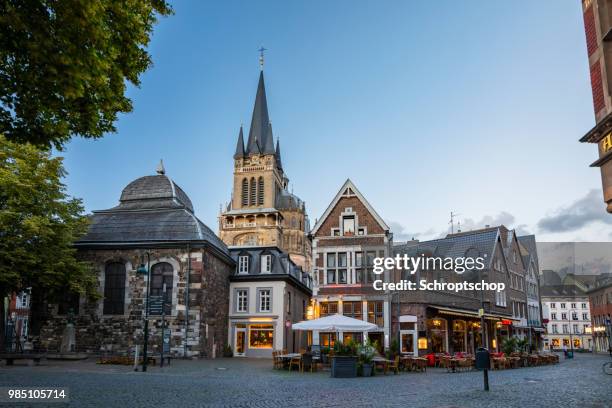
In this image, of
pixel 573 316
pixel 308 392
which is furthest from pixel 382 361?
pixel 573 316

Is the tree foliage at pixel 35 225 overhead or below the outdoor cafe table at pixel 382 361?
overhead

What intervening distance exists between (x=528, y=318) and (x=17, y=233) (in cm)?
4476

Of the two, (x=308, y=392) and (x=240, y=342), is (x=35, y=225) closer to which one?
(x=240, y=342)

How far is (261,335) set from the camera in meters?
37.3

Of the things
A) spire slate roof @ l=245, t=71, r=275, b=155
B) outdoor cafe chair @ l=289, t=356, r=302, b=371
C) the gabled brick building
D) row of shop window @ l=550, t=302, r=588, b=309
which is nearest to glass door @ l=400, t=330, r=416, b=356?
the gabled brick building

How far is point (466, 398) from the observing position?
13.2 m

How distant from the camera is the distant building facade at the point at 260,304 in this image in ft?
122

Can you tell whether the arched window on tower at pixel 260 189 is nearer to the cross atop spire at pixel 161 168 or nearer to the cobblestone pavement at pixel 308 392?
the cross atop spire at pixel 161 168

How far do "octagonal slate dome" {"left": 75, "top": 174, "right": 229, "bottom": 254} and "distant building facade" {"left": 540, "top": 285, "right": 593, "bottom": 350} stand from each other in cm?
8041

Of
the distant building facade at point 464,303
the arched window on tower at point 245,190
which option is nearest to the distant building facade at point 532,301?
the distant building facade at point 464,303

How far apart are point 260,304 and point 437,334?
12.1 metres

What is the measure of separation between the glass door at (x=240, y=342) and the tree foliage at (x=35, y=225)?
1114cm

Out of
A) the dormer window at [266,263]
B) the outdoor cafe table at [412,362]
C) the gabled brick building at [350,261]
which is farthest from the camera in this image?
the dormer window at [266,263]

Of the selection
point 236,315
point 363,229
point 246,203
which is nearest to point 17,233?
point 236,315
